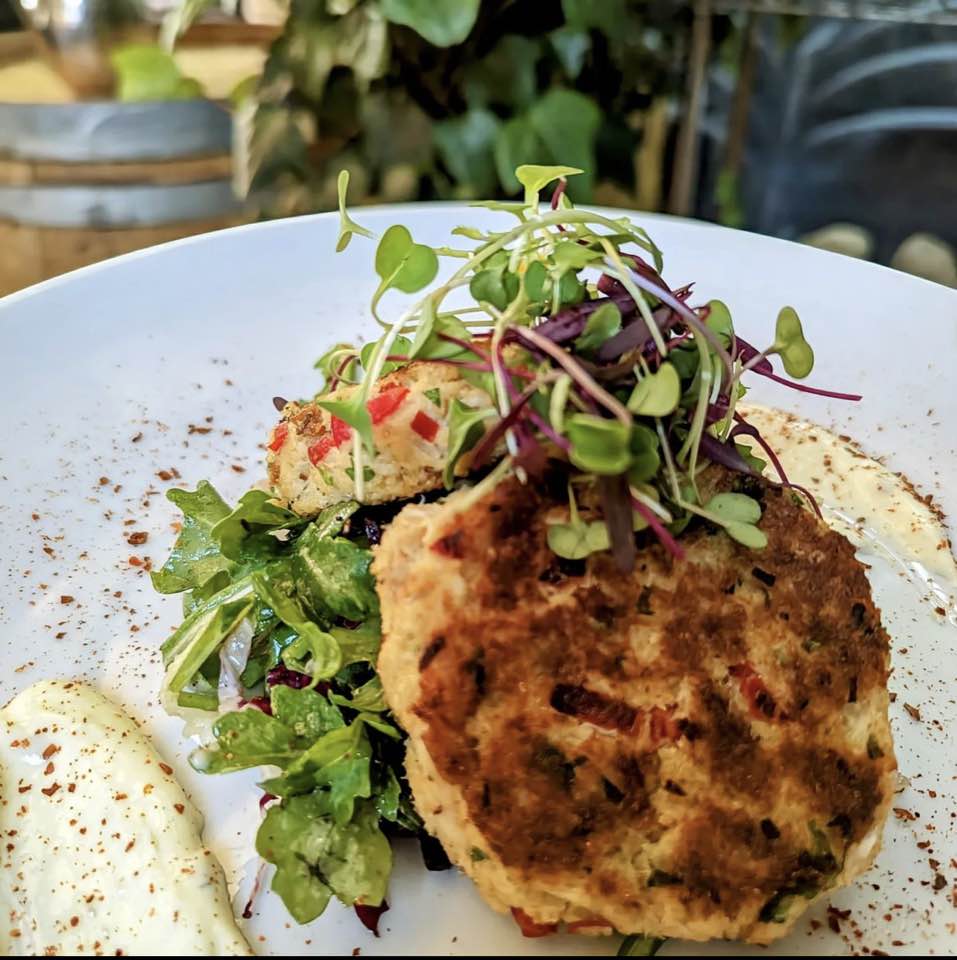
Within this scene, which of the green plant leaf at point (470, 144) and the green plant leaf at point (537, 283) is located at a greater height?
the green plant leaf at point (537, 283)

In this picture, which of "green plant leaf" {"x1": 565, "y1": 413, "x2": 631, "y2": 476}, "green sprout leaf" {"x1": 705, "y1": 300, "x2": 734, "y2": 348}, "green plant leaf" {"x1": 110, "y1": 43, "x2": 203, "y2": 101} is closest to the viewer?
"green plant leaf" {"x1": 565, "y1": 413, "x2": 631, "y2": 476}

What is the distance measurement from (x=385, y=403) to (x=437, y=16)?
77.8 inches

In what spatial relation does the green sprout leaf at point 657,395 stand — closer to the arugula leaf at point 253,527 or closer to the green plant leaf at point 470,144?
the arugula leaf at point 253,527

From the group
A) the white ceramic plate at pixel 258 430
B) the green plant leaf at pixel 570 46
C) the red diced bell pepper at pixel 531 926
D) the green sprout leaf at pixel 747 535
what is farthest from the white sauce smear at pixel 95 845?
the green plant leaf at pixel 570 46

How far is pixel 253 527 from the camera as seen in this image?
1864mm

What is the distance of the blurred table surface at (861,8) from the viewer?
12.4 feet

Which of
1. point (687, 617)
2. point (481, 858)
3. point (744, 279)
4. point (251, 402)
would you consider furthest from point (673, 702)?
point (744, 279)

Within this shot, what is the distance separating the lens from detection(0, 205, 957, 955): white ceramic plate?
1532mm

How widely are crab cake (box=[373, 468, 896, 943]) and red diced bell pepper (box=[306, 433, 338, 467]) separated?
33 cm

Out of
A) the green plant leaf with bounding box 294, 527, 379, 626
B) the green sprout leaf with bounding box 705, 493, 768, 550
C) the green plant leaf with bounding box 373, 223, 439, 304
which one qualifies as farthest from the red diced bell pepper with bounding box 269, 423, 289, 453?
the green sprout leaf with bounding box 705, 493, 768, 550

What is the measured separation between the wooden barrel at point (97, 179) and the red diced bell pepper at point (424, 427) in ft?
7.95

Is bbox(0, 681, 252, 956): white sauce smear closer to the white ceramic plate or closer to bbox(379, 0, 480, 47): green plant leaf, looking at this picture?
the white ceramic plate

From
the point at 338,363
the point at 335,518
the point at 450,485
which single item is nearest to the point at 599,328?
the point at 450,485

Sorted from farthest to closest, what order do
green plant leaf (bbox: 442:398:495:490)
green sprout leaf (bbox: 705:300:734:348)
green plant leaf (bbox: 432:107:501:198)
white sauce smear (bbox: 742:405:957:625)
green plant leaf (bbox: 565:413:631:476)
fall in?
green plant leaf (bbox: 432:107:501:198)
white sauce smear (bbox: 742:405:957:625)
green sprout leaf (bbox: 705:300:734:348)
green plant leaf (bbox: 442:398:495:490)
green plant leaf (bbox: 565:413:631:476)
